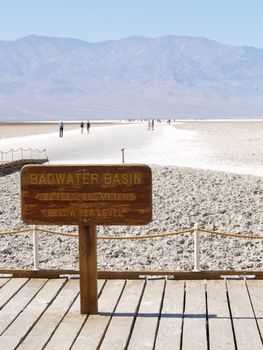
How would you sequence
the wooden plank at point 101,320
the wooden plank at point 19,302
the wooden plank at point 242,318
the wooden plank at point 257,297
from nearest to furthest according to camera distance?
the wooden plank at point 242,318 < the wooden plank at point 101,320 < the wooden plank at point 257,297 < the wooden plank at point 19,302

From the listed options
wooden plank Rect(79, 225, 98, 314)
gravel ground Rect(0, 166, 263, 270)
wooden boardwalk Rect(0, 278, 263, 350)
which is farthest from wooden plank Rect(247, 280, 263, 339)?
gravel ground Rect(0, 166, 263, 270)

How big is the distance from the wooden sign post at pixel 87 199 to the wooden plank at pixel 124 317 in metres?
0.40

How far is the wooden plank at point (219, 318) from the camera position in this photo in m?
7.53

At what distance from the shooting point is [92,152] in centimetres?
4306

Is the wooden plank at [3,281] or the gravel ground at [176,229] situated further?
the gravel ground at [176,229]

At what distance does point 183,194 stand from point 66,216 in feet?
51.1

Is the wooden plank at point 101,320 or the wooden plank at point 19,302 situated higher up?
the wooden plank at point 101,320

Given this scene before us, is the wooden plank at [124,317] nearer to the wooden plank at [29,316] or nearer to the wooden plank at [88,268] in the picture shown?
the wooden plank at [88,268]

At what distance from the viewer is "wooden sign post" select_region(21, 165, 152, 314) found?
8.38 metres

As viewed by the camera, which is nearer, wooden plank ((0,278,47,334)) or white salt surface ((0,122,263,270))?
wooden plank ((0,278,47,334))

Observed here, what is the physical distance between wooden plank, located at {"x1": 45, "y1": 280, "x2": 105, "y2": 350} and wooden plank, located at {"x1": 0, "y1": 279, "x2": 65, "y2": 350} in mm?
373

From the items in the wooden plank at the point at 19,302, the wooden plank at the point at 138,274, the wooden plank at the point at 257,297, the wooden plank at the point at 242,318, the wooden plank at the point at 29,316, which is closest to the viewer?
the wooden plank at the point at 242,318

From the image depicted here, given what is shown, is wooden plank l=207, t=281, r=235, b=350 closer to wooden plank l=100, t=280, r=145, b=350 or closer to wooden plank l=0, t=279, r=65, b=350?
wooden plank l=100, t=280, r=145, b=350

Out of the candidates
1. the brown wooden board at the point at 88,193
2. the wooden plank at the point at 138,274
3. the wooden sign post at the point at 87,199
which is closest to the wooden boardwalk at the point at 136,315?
the wooden plank at the point at 138,274
